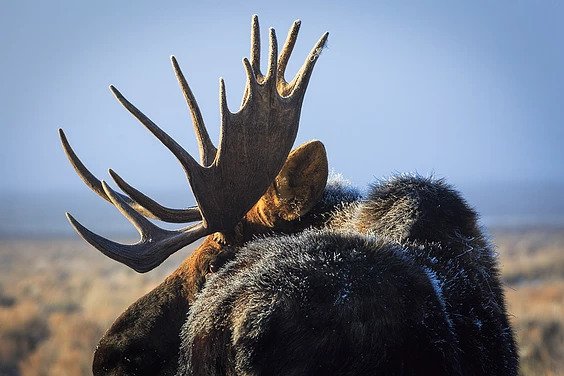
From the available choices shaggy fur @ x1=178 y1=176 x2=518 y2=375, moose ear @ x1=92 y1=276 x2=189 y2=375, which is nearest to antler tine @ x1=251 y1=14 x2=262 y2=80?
moose ear @ x1=92 y1=276 x2=189 y2=375

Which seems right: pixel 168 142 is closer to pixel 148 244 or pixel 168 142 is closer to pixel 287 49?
pixel 148 244

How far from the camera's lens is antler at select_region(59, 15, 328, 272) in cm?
509

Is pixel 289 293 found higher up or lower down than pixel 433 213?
lower down

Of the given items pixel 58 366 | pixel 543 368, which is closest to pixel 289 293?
pixel 543 368

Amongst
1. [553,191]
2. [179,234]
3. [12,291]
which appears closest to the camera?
[179,234]

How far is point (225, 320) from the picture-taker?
3.87 meters

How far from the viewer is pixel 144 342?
16.3 feet

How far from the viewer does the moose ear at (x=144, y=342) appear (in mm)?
4949

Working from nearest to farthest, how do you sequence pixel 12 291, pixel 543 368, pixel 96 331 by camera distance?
pixel 543 368, pixel 96 331, pixel 12 291

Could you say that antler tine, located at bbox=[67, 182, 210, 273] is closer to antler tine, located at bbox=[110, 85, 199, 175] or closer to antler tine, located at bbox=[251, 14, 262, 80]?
antler tine, located at bbox=[110, 85, 199, 175]

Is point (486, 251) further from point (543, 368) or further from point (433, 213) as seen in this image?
point (543, 368)

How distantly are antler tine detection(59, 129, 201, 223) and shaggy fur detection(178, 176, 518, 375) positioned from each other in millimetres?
942

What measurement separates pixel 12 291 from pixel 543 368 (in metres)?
20.2

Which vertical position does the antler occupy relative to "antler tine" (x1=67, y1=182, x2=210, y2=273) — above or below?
above
